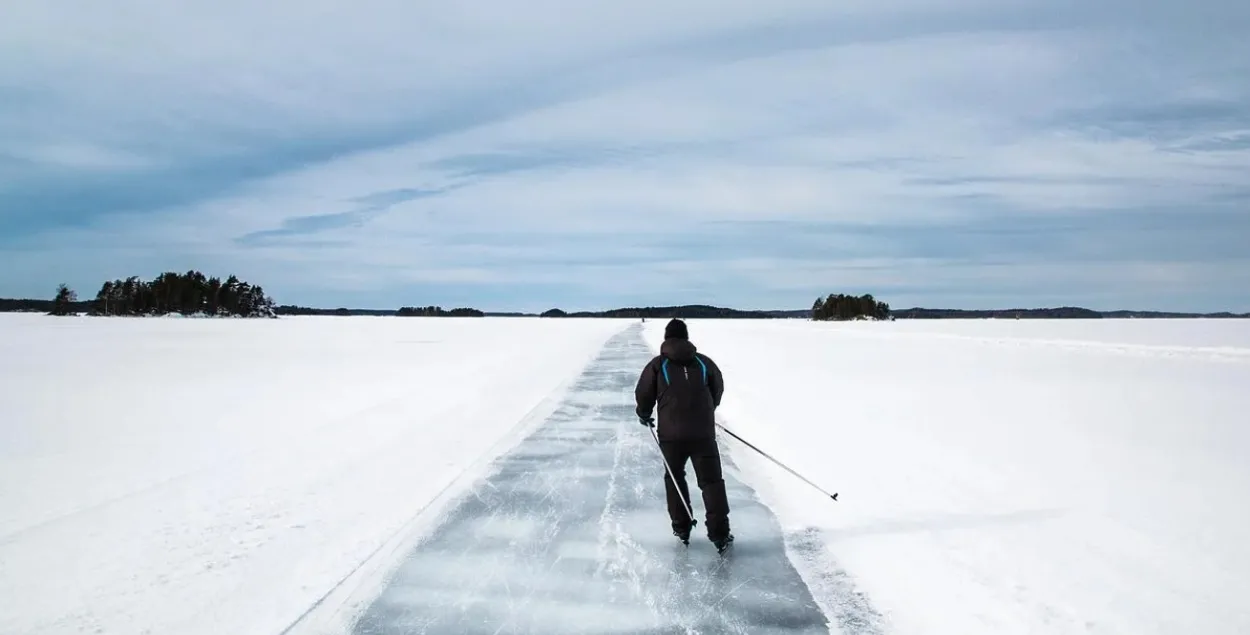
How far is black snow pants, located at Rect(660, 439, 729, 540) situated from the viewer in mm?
5512

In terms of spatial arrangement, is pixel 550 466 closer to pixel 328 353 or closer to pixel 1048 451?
pixel 1048 451

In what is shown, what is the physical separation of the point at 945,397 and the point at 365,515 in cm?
1226

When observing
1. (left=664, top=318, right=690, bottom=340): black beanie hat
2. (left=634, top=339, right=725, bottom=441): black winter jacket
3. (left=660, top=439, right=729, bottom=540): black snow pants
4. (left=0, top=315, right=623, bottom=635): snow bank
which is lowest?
(left=0, top=315, right=623, bottom=635): snow bank

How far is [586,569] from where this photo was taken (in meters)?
5.11

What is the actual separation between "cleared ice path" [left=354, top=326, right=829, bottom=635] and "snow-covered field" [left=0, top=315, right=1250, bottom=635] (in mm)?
361

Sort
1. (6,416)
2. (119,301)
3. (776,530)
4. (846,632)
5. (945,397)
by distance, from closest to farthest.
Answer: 1. (846,632)
2. (776,530)
3. (6,416)
4. (945,397)
5. (119,301)

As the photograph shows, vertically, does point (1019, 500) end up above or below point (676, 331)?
below

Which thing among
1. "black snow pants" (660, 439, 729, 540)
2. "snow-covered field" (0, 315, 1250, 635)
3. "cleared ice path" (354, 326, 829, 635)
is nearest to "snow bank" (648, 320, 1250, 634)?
"snow-covered field" (0, 315, 1250, 635)

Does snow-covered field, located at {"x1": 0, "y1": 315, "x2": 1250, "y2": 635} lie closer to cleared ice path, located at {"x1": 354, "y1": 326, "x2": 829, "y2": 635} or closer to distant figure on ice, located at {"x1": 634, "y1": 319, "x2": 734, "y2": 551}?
cleared ice path, located at {"x1": 354, "y1": 326, "x2": 829, "y2": 635}

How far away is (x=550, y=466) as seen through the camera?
8.52m

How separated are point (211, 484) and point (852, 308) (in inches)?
6447

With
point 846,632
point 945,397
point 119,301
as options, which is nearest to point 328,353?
point 945,397

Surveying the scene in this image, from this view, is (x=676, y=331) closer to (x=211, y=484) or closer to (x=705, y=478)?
(x=705, y=478)

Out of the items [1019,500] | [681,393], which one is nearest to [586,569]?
[681,393]
